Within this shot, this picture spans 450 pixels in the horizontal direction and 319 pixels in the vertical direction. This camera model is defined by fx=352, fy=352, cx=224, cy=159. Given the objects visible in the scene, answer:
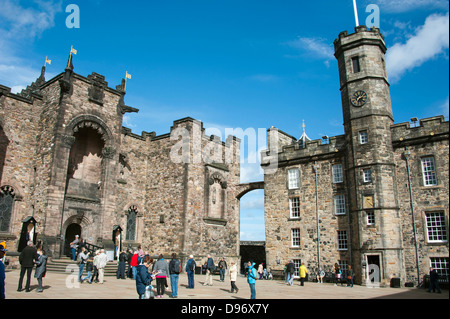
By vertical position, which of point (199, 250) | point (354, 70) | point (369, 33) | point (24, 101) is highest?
point (369, 33)

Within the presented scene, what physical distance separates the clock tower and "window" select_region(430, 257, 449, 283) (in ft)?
5.58

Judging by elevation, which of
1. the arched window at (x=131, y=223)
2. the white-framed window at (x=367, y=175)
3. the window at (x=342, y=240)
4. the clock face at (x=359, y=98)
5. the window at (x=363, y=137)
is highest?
the clock face at (x=359, y=98)

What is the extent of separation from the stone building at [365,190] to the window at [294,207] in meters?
0.08

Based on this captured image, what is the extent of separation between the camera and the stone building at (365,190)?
2130cm

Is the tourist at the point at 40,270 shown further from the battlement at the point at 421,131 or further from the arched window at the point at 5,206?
the battlement at the point at 421,131

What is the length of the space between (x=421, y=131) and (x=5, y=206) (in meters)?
26.4

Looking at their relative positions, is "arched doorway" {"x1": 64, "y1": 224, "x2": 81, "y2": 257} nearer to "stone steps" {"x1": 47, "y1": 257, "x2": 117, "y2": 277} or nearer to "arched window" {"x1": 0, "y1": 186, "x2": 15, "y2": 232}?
"stone steps" {"x1": 47, "y1": 257, "x2": 117, "y2": 277}

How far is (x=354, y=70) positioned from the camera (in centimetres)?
2495

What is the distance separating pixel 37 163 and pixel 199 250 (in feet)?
41.5

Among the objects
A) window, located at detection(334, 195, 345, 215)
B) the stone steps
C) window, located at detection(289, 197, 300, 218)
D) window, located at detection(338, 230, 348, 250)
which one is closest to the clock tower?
window, located at detection(334, 195, 345, 215)

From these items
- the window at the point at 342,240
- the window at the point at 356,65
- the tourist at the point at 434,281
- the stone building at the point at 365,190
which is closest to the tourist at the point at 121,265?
the stone building at the point at 365,190

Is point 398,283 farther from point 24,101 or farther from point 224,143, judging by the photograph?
point 24,101

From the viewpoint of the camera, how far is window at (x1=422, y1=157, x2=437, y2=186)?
21672 millimetres
